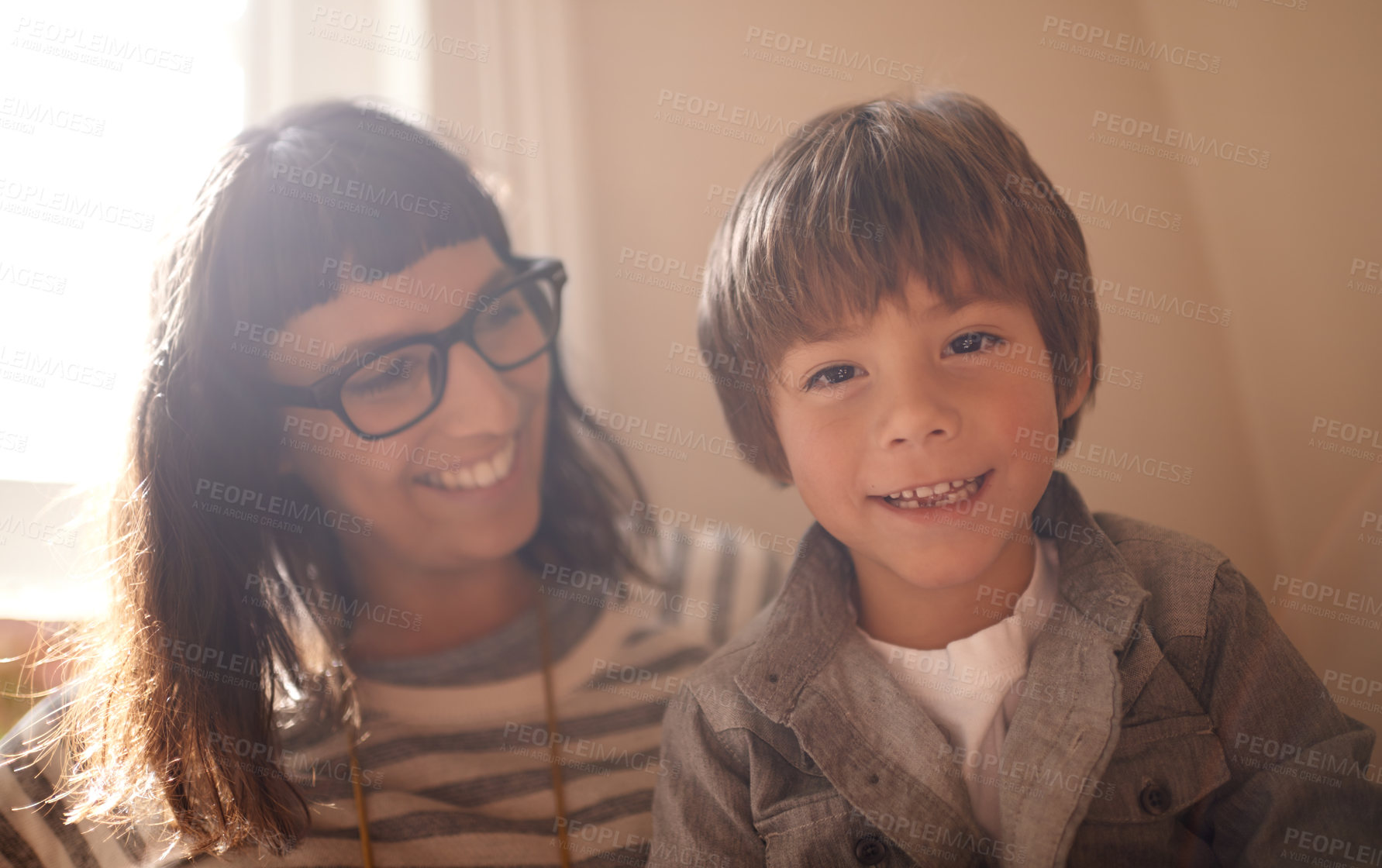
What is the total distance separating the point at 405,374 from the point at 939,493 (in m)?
0.58

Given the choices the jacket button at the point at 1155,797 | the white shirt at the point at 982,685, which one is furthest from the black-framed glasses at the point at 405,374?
the jacket button at the point at 1155,797

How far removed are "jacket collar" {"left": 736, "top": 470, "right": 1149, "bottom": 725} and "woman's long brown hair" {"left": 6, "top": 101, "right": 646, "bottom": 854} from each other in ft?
1.67

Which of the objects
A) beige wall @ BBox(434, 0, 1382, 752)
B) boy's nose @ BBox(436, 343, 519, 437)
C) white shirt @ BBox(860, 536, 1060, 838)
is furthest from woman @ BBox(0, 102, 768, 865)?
beige wall @ BBox(434, 0, 1382, 752)

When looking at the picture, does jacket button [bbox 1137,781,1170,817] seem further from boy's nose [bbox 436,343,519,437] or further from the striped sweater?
boy's nose [bbox 436,343,519,437]

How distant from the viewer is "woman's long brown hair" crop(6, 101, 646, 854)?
0.84 metres

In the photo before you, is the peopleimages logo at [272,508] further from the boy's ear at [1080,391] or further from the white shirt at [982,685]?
the boy's ear at [1080,391]

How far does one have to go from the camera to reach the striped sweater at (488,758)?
2.77ft

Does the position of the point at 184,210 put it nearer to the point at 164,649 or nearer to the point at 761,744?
the point at 164,649

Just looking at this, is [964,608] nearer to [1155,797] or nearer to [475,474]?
[1155,797]

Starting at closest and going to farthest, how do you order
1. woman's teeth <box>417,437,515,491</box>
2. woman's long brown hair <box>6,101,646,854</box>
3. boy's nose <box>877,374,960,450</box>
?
boy's nose <box>877,374,960,450</box>
woman's long brown hair <box>6,101,646,854</box>
woman's teeth <box>417,437,515,491</box>

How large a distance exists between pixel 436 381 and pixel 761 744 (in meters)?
0.51

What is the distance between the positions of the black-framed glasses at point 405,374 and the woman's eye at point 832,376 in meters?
0.41

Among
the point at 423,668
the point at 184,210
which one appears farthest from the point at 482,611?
the point at 184,210

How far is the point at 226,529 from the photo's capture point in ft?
3.01
